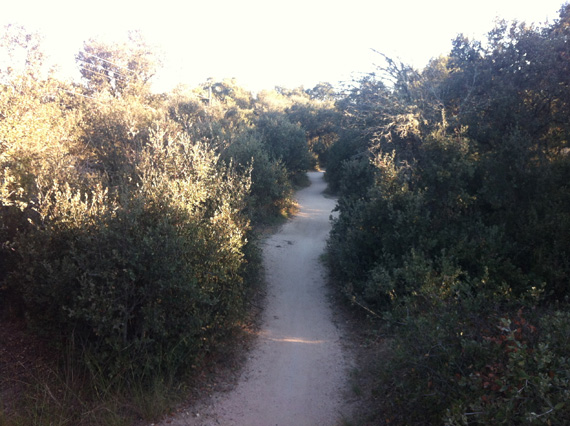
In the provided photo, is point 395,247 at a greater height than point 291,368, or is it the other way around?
point 395,247

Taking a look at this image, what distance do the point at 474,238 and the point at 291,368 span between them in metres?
4.22

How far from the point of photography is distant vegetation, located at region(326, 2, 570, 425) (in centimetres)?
360

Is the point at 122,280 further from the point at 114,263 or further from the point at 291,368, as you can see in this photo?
the point at 291,368

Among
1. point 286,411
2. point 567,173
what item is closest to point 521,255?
point 567,173

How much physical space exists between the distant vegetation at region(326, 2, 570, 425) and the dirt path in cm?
78

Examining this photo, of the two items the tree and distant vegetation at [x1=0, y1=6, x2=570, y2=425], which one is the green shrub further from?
the tree

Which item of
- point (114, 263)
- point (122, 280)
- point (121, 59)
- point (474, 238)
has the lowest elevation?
point (122, 280)

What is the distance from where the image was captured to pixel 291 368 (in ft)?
21.9

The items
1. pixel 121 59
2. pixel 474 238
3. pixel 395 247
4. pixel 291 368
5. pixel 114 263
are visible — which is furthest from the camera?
pixel 121 59

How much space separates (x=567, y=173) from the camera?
814 centimetres

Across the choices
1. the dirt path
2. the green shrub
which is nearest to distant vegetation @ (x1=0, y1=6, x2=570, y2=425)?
the green shrub

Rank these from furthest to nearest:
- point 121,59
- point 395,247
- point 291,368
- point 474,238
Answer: point 121,59 → point 395,247 → point 474,238 → point 291,368

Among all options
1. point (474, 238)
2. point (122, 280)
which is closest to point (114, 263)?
point (122, 280)

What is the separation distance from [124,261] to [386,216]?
5584 mm
